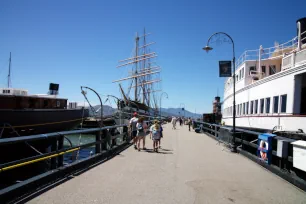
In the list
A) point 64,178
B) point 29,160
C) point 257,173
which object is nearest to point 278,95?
point 257,173

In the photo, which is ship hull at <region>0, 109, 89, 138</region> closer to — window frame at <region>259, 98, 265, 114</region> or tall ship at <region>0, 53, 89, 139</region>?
tall ship at <region>0, 53, 89, 139</region>

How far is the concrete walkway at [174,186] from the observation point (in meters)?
5.17

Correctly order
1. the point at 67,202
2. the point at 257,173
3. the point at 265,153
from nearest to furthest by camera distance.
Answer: the point at 67,202, the point at 257,173, the point at 265,153

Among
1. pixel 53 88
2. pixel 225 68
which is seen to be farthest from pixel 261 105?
pixel 53 88

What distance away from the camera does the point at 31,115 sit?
19766mm

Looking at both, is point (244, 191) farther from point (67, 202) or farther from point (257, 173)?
point (67, 202)

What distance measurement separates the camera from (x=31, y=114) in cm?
1977

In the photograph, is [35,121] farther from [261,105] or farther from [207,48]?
[261,105]

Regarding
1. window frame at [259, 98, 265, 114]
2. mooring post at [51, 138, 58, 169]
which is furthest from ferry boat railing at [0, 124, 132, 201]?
window frame at [259, 98, 265, 114]

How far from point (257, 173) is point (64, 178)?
5470mm

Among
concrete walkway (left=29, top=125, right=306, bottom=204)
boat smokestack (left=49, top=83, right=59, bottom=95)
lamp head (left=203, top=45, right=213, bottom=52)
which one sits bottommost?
concrete walkway (left=29, top=125, right=306, bottom=204)

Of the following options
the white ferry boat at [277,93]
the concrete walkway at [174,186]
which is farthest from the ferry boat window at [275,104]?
the concrete walkway at [174,186]

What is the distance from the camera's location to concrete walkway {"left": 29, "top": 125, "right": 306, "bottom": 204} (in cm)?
517

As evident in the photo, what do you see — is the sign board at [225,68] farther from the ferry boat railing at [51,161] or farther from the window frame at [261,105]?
the ferry boat railing at [51,161]
